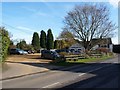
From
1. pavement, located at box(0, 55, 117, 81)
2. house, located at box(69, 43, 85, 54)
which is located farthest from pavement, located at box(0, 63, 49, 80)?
house, located at box(69, 43, 85, 54)

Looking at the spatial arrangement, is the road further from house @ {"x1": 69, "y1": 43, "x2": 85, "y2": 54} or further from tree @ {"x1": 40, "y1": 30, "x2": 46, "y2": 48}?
tree @ {"x1": 40, "y1": 30, "x2": 46, "y2": 48}

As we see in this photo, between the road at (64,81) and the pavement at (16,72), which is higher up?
the pavement at (16,72)

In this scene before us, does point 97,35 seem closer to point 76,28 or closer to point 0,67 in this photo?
point 76,28

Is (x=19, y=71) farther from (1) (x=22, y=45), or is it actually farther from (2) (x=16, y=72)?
(1) (x=22, y=45)

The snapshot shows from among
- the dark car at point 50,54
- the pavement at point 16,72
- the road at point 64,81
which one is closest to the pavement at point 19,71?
the pavement at point 16,72

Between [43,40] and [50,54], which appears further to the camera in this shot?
[43,40]

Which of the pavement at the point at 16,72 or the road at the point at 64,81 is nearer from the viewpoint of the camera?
the road at the point at 64,81

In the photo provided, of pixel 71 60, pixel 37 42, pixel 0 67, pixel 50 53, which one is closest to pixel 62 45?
pixel 37 42

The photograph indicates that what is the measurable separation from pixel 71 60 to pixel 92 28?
25.4 m

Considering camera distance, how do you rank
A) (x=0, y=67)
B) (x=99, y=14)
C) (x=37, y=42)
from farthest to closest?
(x=37, y=42), (x=99, y=14), (x=0, y=67)

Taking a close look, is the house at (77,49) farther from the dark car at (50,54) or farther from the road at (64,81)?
the road at (64,81)

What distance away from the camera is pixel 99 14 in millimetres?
67250

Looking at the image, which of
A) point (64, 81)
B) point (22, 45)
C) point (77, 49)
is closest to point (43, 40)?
point (22, 45)

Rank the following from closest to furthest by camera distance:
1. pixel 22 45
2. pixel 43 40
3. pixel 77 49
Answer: pixel 22 45 < pixel 77 49 < pixel 43 40
